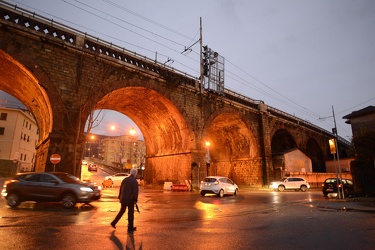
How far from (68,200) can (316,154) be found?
147 ft

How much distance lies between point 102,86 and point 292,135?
29.9 m

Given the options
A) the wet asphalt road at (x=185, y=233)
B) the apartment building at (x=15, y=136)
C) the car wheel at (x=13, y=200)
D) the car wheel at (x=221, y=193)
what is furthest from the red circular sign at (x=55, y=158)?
the apartment building at (x=15, y=136)

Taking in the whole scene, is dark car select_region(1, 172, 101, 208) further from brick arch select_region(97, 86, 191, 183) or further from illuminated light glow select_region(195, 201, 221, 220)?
brick arch select_region(97, 86, 191, 183)

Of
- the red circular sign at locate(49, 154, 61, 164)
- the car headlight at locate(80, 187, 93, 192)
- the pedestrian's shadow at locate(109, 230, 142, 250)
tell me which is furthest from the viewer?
the red circular sign at locate(49, 154, 61, 164)

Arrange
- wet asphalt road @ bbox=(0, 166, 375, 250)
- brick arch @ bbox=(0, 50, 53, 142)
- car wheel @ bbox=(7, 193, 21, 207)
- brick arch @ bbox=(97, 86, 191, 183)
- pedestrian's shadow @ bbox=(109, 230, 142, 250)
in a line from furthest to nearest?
brick arch @ bbox=(97, 86, 191, 183), brick arch @ bbox=(0, 50, 53, 142), car wheel @ bbox=(7, 193, 21, 207), wet asphalt road @ bbox=(0, 166, 375, 250), pedestrian's shadow @ bbox=(109, 230, 142, 250)

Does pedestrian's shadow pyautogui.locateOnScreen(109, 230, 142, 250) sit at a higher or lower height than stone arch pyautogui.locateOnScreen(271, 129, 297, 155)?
lower

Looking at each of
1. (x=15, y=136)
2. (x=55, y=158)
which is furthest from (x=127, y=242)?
(x=15, y=136)

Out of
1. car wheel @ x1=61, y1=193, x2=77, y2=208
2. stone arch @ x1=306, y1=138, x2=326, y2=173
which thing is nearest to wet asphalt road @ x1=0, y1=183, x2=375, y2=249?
car wheel @ x1=61, y1=193, x2=77, y2=208

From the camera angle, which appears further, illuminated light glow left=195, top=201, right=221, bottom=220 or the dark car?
the dark car

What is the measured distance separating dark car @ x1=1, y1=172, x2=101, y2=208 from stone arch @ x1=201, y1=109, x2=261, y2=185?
18.2 m

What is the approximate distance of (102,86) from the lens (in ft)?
56.1

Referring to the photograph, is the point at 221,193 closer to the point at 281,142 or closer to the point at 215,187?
the point at 215,187

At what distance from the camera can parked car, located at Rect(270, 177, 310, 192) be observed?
81.3ft

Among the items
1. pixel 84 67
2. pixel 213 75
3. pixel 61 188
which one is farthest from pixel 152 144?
pixel 61 188
